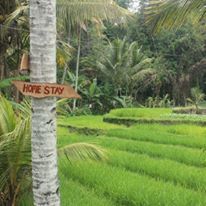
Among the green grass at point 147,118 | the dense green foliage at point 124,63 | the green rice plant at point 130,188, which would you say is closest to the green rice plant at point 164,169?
the green rice plant at point 130,188

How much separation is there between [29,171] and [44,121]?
1898 mm

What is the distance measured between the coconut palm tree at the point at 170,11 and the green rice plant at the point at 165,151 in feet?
7.78

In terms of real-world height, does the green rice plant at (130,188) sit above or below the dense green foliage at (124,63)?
below

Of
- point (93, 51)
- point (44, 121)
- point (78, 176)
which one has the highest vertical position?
point (93, 51)

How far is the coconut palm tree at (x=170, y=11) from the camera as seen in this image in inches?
231

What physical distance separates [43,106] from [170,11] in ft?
11.9

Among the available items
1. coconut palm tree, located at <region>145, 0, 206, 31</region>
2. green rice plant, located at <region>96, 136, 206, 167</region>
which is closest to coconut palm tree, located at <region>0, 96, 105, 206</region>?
coconut palm tree, located at <region>145, 0, 206, 31</region>

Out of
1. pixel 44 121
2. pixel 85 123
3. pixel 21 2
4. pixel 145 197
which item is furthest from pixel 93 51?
pixel 44 121

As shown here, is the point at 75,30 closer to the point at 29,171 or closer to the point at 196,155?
the point at 196,155

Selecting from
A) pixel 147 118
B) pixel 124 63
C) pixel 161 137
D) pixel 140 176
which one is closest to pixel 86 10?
pixel 147 118

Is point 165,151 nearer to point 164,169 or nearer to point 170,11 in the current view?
point 164,169

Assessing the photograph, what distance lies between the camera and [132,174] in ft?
20.9

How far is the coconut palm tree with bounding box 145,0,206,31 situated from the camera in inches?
231

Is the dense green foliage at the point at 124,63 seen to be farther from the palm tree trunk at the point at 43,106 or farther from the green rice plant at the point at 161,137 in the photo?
the palm tree trunk at the point at 43,106
